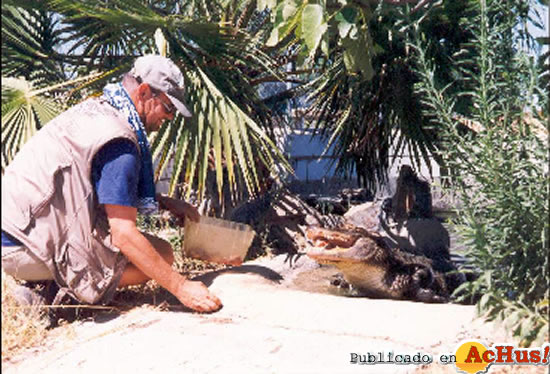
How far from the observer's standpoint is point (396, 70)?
3.69 m

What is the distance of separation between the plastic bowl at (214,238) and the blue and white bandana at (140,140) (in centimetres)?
60

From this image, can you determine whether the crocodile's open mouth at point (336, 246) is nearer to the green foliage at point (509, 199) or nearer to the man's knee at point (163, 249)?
the man's knee at point (163, 249)

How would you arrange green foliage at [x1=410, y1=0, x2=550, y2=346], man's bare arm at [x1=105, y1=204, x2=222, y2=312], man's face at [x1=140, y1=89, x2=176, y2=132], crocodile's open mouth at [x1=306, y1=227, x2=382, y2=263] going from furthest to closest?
1. crocodile's open mouth at [x1=306, y1=227, x2=382, y2=263]
2. man's face at [x1=140, y1=89, x2=176, y2=132]
3. man's bare arm at [x1=105, y1=204, x2=222, y2=312]
4. green foliage at [x1=410, y1=0, x2=550, y2=346]

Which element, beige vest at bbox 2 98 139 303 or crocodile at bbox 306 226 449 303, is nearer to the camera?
beige vest at bbox 2 98 139 303

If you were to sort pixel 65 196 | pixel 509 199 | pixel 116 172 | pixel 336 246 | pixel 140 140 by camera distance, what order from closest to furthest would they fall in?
pixel 65 196
pixel 509 199
pixel 116 172
pixel 140 140
pixel 336 246

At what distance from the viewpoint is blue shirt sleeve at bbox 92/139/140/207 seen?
2.02 meters

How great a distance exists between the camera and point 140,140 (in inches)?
89.7

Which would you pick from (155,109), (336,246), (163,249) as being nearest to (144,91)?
(155,109)

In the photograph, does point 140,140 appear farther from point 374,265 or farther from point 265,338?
point 374,265

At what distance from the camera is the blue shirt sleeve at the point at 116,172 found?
202cm

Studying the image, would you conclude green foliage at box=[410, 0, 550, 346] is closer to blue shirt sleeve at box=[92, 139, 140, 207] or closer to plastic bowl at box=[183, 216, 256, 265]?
blue shirt sleeve at box=[92, 139, 140, 207]

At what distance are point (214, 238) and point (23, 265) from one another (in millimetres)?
1297

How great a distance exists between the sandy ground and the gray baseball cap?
2.93 ft

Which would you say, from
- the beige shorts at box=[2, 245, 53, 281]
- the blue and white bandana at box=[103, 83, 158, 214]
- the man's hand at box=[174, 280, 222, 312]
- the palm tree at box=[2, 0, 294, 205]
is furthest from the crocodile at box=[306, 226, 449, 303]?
the beige shorts at box=[2, 245, 53, 281]
